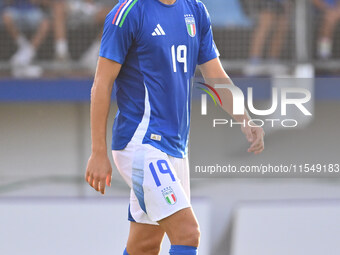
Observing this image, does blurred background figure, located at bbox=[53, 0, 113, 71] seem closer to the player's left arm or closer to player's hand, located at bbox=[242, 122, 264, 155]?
the player's left arm

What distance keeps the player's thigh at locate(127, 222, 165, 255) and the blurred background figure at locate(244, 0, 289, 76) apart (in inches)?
174

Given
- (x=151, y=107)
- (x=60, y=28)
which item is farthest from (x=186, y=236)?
(x=60, y=28)

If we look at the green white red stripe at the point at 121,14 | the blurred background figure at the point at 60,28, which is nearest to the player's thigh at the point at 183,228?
the green white red stripe at the point at 121,14

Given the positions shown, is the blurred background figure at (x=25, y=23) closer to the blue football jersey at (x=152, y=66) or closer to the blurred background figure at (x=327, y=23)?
the blurred background figure at (x=327, y=23)

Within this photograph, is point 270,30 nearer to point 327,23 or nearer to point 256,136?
point 327,23

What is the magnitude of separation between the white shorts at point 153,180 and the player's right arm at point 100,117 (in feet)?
0.52

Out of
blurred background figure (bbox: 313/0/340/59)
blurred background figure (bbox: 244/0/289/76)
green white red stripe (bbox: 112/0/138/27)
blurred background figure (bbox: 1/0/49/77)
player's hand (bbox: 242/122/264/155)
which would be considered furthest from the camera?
blurred background figure (bbox: 1/0/49/77)

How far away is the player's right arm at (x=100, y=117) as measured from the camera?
3141 mm

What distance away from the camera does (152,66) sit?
3232mm

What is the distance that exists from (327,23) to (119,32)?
5.16m

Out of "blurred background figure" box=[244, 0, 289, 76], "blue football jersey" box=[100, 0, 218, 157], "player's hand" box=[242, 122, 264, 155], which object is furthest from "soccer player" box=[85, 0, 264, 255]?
"blurred background figure" box=[244, 0, 289, 76]

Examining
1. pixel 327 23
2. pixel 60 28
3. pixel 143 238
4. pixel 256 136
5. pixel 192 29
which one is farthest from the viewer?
pixel 60 28

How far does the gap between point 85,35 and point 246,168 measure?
240cm

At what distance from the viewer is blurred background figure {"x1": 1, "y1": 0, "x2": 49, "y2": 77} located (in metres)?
7.90
